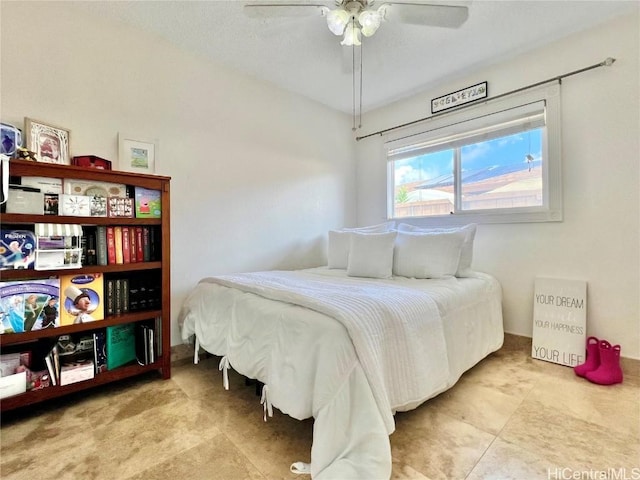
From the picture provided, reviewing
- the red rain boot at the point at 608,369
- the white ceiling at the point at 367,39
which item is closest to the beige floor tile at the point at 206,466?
the red rain boot at the point at 608,369

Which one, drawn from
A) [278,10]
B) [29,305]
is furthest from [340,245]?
[29,305]

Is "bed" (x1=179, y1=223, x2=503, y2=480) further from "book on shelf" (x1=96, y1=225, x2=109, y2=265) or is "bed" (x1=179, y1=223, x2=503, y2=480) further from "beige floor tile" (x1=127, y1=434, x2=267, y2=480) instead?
"book on shelf" (x1=96, y1=225, x2=109, y2=265)

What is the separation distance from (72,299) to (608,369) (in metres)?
3.28

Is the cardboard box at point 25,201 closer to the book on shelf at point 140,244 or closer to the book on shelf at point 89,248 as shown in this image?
the book on shelf at point 89,248

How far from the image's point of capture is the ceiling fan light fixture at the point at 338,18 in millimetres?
1580

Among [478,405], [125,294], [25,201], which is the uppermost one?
[25,201]

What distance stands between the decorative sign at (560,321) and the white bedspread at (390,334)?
1233mm

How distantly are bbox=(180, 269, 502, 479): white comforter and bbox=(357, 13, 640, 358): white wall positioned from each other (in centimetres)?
110

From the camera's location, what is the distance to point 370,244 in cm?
244

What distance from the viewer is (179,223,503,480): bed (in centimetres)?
108

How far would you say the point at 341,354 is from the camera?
1.14 m

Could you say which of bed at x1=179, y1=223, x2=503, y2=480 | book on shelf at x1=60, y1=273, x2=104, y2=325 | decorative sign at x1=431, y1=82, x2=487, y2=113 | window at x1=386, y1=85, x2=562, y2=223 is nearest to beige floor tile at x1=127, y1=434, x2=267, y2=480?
bed at x1=179, y1=223, x2=503, y2=480

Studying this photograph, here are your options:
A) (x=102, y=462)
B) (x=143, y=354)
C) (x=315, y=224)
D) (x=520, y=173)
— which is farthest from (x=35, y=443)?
(x=520, y=173)

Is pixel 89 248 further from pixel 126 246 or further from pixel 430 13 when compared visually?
pixel 430 13
